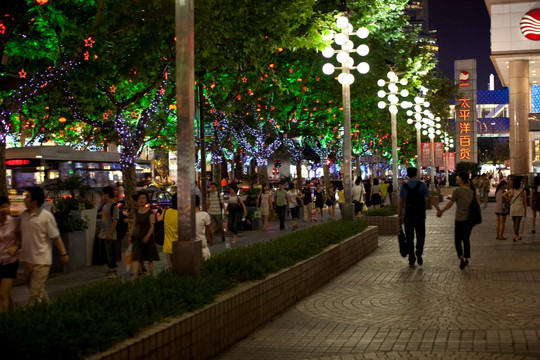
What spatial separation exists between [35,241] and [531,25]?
43.0m

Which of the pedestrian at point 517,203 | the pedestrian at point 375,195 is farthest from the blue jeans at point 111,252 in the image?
the pedestrian at point 375,195

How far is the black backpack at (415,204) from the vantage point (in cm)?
1328

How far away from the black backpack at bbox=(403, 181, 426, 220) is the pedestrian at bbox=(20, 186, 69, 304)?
24.5 feet

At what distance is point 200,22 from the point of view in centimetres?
1480

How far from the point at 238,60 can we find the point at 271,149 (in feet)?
46.8

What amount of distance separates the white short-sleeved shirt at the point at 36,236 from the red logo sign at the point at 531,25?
42.7m

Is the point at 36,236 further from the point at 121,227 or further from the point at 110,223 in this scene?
the point at 121,227

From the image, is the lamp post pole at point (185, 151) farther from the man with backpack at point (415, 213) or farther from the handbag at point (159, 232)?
the man with backpack at point (415, 213)

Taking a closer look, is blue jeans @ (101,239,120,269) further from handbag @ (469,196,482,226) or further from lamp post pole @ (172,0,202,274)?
handbag @ (469,196,482,226)

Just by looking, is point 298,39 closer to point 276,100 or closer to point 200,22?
point 200,22

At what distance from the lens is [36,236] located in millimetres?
7816

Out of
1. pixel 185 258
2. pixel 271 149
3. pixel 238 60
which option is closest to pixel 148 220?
pixel 185 258

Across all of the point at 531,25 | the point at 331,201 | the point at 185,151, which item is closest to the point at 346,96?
the point at 185,151

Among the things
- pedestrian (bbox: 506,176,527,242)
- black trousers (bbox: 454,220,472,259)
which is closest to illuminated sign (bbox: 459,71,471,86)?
pedestrian (bbox: 506,176,527,242)
